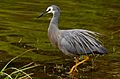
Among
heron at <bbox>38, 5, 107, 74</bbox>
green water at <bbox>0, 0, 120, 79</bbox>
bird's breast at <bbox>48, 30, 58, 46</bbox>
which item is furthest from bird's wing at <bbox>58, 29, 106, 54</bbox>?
green water at <bbox>0, 0, 120, 79</bbox>

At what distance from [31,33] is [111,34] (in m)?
2.78

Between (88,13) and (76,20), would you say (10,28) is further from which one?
(88,13)

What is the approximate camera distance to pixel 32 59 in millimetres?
10836

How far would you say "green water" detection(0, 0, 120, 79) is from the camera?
10031mm

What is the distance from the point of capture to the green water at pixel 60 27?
32.9 feet

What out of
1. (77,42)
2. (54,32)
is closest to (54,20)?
(54,32)

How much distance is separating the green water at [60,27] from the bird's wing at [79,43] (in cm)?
54

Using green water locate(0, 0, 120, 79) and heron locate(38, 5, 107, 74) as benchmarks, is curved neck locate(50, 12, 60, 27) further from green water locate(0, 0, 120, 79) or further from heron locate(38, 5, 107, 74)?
green water locate(0, 0, 120, 79)

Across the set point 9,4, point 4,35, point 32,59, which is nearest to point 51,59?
point 32,59

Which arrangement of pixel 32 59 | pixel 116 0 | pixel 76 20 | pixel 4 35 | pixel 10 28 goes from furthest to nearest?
pixel 116 0, pixel 76 20, pixel 10 28, pixel 4 35, pixel 32 59

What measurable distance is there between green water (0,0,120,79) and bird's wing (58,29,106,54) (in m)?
0.54

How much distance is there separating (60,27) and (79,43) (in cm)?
543

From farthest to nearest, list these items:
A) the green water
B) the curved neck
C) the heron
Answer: the curved neck, the green water, the heron

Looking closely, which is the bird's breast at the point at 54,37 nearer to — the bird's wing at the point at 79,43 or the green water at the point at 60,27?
the bird's wing at the point at 79,43
